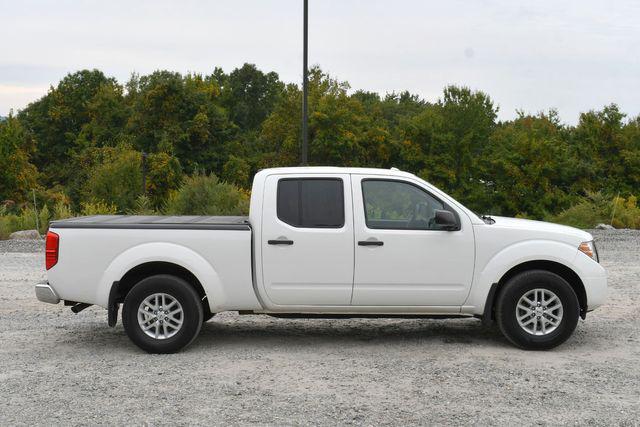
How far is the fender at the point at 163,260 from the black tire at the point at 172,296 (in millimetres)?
167

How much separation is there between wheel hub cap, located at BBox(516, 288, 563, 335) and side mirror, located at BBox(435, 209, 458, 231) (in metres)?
1.00

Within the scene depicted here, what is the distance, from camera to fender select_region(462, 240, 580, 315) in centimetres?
788

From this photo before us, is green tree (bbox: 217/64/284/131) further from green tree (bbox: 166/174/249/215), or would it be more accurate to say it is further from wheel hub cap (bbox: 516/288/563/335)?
wheel hub cap (bbox: 516/288/563/335)

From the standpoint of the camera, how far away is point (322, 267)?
784 centimetres

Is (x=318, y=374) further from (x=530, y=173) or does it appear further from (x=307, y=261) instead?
(x=530, y=173)

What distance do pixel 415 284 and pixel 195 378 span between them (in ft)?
7.74

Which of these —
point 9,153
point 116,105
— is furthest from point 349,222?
point 116,105

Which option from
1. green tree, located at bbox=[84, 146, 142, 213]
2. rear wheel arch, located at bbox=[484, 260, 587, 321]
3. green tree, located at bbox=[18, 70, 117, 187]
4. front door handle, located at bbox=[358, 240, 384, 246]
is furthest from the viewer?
green tree, located at bbox=[18, 70, 117, 187]

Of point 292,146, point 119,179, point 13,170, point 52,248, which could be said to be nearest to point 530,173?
point 292,146

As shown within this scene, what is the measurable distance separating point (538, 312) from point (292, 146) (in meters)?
49.6

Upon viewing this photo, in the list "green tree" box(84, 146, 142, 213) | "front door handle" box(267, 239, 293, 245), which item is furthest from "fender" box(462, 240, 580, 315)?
"green tree" box(84, 146, 142, 213)

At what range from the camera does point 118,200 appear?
37.7 m

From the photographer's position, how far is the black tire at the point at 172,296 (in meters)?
7.72

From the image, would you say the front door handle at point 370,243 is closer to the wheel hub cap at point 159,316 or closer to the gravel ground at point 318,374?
the gravel ground at point 318,374
